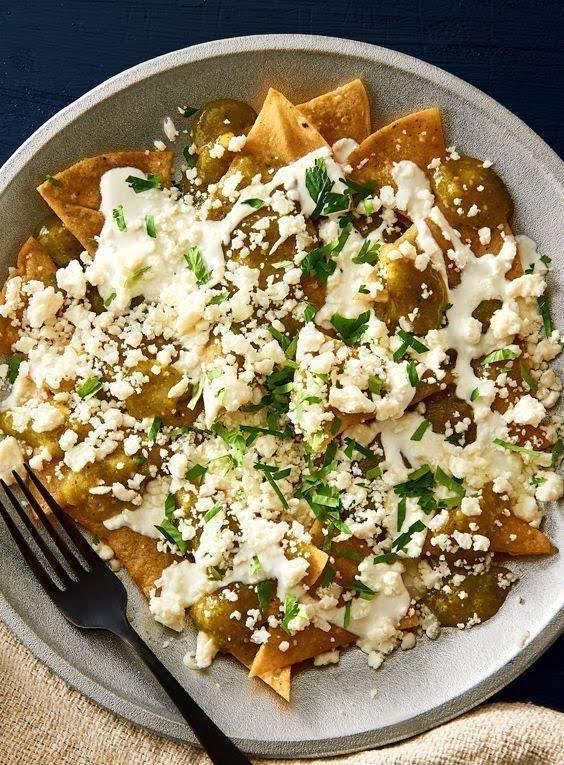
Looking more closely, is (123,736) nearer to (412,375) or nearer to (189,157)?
(412,375)

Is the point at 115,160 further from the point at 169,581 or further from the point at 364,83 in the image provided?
the point at 169,581

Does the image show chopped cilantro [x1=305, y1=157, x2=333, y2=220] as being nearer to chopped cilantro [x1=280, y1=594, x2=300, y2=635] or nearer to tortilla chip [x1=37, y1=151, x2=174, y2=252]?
tortilla chip [x1=37, y1=151, x2=174, y2=252]

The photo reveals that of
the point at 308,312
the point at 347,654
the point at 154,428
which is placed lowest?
the point at 347,654

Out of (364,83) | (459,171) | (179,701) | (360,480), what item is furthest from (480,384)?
(179,701)

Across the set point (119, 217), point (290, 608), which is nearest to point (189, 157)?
point (119, 217)

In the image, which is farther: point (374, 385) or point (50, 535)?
point (50, 535)
